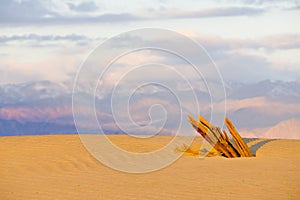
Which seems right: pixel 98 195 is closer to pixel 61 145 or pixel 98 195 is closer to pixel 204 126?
pixel 204 126

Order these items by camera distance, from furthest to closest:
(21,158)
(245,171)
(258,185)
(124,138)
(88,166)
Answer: (124,138), (21,158), (88,166), (245,171), (258,185)

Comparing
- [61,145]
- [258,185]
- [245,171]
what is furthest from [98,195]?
[61,145]

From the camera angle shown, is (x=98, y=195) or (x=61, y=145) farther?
(x=61, y=145)

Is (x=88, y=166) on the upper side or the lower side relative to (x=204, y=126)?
lower

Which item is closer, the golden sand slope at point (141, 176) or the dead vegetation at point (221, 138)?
the golden sand slope at point (141, 176)

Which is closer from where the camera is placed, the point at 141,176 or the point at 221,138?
the point at 141,176

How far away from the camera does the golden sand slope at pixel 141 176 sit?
10312mm

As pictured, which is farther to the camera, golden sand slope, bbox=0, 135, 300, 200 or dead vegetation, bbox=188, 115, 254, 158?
dead vegetation, bbox=188, 115, 254, 158

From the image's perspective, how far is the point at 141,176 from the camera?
12352 millimetres

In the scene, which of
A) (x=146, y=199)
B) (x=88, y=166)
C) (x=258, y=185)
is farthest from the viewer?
(x=88, y=166)

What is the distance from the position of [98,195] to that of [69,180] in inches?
75.3

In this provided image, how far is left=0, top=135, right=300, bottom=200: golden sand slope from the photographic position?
10.3 meters

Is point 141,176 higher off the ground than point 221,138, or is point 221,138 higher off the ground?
point 221,138

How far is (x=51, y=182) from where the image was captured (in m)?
11.7
